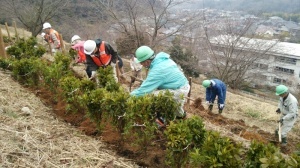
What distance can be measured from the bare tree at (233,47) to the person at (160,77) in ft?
48.1

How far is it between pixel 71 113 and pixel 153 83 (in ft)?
5.99

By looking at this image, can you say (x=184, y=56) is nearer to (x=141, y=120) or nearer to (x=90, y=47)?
(x=90, y=47)

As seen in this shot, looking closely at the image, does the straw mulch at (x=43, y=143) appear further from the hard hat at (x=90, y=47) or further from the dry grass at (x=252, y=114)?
the dry grass at (x=252, y=114)

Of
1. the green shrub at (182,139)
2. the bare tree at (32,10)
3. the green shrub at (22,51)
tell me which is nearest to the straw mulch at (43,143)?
Result: the green shrub at (182,139)

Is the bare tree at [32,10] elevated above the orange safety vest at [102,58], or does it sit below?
above

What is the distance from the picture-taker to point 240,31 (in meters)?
18.0

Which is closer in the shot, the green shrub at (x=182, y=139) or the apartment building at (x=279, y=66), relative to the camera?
the green shrub at (x=182, y=139)

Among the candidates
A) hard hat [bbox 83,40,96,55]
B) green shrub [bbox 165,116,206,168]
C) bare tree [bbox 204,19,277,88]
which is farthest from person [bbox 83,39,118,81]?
bare tree [bbox 204,19,277,88]

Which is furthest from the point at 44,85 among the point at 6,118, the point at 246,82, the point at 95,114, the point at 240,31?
the point at 246,82

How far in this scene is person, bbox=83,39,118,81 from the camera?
627 centimetres

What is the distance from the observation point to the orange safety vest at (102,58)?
252 inches

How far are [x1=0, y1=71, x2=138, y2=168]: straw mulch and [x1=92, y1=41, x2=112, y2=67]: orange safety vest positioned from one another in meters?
1.86

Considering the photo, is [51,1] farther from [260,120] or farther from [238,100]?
[260,120]

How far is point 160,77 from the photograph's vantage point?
4219 millimetres
